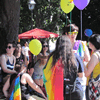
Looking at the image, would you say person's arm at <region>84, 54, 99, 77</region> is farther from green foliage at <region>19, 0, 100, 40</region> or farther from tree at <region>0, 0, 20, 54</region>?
green foliage at <region>19, 0, 100, 40</region>

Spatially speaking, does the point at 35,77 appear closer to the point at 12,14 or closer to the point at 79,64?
the point at 79,64

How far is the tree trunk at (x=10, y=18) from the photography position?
7.70 metres

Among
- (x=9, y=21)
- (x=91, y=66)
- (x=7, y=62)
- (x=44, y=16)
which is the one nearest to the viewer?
(x=91, y=66)

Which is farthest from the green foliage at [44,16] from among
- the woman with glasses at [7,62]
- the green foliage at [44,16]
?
the woman with glasses at [7,62]

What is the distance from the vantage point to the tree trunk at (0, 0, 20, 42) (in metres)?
7.70

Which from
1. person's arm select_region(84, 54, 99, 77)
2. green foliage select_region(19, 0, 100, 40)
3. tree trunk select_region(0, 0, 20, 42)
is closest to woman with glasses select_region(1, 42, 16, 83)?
person's arm select_region(84, 54, 99, 77)

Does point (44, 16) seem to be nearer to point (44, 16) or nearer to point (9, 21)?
point (44, 16)

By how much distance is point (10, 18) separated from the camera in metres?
7.77

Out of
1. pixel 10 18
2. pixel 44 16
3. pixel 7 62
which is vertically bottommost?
pixel 7 62

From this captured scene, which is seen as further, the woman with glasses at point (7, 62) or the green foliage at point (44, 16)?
the green foliage at point (44, 16)

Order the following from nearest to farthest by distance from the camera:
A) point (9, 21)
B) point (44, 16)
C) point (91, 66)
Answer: point (91, 66)
point (9, 21)
point (44, 16)

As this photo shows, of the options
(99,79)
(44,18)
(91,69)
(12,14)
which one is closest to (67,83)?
(91,69)

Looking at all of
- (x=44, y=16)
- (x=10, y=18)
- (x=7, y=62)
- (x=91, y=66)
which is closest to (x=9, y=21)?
(x=10, y=18)

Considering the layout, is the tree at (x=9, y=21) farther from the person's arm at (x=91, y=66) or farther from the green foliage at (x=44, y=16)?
the person's arm at (x=91, y=66)
